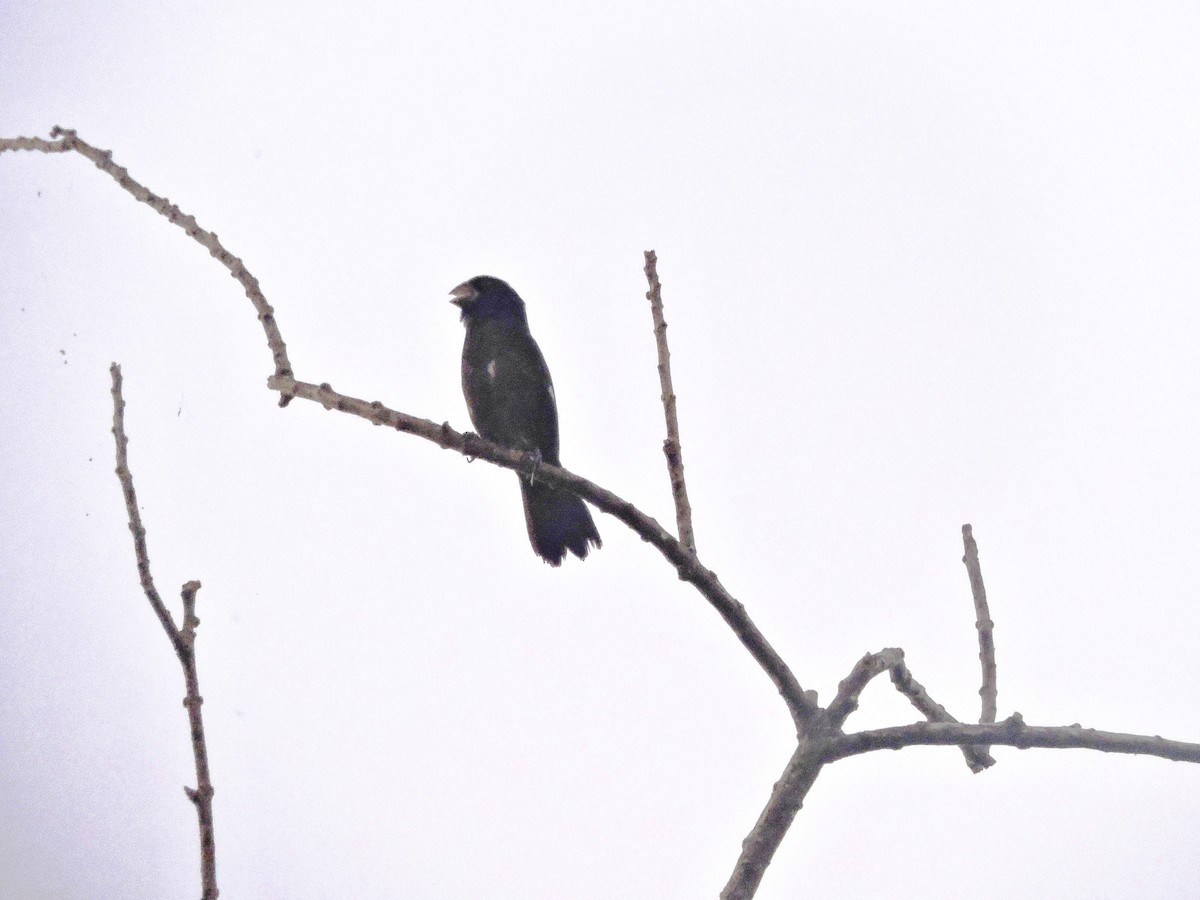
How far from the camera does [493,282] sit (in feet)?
19.3

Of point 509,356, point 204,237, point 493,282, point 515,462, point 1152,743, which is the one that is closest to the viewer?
point 1152,743

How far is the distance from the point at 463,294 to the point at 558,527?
71.2 inches

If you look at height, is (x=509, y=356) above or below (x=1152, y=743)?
above

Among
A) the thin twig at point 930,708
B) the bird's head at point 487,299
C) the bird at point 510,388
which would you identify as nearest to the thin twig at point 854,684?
the thin twig at point 930,708

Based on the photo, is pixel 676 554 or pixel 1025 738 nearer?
pixel 1025 738

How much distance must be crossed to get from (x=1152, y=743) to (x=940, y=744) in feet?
1.20

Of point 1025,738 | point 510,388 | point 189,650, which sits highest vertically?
point 510,388

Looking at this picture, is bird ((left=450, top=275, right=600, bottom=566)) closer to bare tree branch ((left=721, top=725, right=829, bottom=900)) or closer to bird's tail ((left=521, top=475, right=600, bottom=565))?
bird's tail ((left=521, top=475, right=600, bottom=565))

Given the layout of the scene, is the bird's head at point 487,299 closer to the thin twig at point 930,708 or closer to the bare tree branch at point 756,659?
the bare tree branch at point 756,659

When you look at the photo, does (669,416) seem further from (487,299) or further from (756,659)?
(487,299)

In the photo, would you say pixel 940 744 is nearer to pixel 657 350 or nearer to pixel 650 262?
pixel 657 350

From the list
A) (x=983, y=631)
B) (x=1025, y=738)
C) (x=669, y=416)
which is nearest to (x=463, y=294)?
(x=669, y=416)

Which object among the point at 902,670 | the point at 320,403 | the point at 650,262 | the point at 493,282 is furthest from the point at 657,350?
the point at 493,282

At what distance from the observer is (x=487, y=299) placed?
571 centimetres
